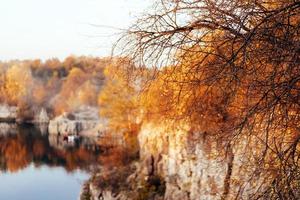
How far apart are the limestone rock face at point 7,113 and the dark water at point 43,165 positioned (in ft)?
32.8

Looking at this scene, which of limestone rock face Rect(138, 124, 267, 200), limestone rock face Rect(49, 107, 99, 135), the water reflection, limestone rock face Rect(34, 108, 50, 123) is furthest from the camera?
limestone rock face Rect(34, 108, 50, 123)

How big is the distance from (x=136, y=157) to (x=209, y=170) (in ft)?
23.9

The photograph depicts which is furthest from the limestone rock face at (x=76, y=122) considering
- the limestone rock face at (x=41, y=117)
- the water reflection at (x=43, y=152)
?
the limestone rock face at (x=41, y=117)

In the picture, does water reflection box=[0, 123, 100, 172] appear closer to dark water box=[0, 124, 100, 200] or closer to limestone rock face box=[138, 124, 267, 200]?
dark water box=[0, 124, 100, 200]

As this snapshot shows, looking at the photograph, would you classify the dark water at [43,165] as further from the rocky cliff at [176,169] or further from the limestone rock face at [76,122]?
the rocky cliff at [176,169]

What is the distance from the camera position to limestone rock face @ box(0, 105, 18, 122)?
40688 millimetres

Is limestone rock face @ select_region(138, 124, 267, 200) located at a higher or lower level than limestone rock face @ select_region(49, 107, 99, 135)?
higher

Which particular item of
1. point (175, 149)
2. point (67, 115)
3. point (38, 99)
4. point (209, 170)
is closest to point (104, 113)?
point (175, 149)

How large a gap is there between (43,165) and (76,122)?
10.6m

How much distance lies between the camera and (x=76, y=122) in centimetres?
3238

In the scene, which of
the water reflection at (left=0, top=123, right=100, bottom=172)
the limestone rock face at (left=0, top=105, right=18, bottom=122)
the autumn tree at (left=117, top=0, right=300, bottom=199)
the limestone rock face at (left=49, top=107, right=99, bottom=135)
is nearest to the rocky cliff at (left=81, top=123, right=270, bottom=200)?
the autumn tree at (left=117, top=0, right=300, bottom=199)

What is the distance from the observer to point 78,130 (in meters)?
31.7

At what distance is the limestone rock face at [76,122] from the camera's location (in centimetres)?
3178

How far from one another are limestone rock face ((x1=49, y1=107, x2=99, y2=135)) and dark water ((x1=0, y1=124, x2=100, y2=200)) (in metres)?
1.51
